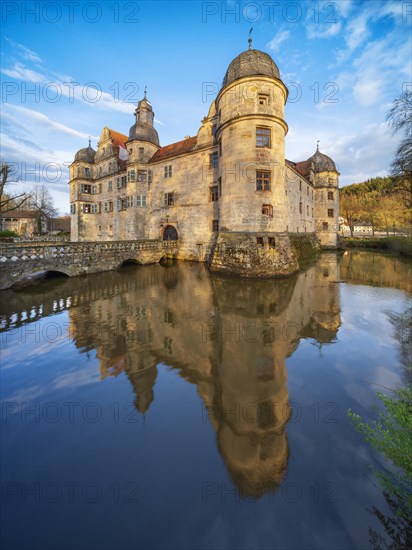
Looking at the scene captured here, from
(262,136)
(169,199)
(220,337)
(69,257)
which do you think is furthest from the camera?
(169,199)

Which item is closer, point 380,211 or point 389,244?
point 389,244

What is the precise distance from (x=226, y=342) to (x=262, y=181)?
13.6 metres

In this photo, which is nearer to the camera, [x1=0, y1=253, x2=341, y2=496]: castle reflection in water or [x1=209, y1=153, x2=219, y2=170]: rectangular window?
[x1=0, y1=253, x2=341, y2=496]: castle reflection in water

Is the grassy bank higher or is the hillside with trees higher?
the hillside with trees

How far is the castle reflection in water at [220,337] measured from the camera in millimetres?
3812

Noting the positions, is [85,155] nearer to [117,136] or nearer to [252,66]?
[117,136]

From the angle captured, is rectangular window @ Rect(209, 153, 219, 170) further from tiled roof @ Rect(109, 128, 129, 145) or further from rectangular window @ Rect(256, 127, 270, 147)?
tiled roof @ Rect(109, 128, 129, 145)

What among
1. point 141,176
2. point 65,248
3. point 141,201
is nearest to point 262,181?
point 65,248

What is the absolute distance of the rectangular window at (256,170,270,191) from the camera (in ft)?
56.1

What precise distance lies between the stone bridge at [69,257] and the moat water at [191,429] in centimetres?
460

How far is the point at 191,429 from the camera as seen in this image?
154 inches

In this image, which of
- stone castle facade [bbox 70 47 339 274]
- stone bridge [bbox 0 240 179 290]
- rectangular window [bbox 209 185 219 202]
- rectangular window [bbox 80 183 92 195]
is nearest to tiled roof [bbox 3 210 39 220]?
stone castle facade [bbox 70 47 339 274]

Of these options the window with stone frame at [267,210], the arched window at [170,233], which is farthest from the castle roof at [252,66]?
the arched window at [170,233]

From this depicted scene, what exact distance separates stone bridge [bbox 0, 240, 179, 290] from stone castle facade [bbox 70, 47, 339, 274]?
16.5ft
